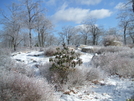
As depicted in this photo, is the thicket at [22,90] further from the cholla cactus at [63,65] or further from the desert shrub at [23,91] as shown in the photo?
the cholla cactus at [63,65]

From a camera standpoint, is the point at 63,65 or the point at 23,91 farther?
the point at 63,65

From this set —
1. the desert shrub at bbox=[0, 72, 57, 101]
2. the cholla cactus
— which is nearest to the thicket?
the desert shrub at bbox=[0, 72, 57, 101]

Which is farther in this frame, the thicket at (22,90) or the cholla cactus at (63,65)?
the cholla cactus at (63,65)

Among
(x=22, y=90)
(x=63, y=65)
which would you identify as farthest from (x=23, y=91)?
(x=63, y=65)

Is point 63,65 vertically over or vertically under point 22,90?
over

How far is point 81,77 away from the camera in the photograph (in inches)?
161

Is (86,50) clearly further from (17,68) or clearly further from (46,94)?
(46,94)

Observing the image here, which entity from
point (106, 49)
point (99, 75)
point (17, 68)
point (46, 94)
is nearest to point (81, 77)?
point (99, 75)

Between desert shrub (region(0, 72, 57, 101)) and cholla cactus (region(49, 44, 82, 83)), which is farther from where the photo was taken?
cholla cactus (region(49, 44, 82, 83))

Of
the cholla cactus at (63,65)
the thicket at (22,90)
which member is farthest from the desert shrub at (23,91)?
the cholla cactus at (63,65)

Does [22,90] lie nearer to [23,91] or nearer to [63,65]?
[23,91]

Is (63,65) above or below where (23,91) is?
above

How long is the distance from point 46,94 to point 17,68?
10.6 ft

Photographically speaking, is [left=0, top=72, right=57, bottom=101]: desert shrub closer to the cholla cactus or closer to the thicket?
the thicket
